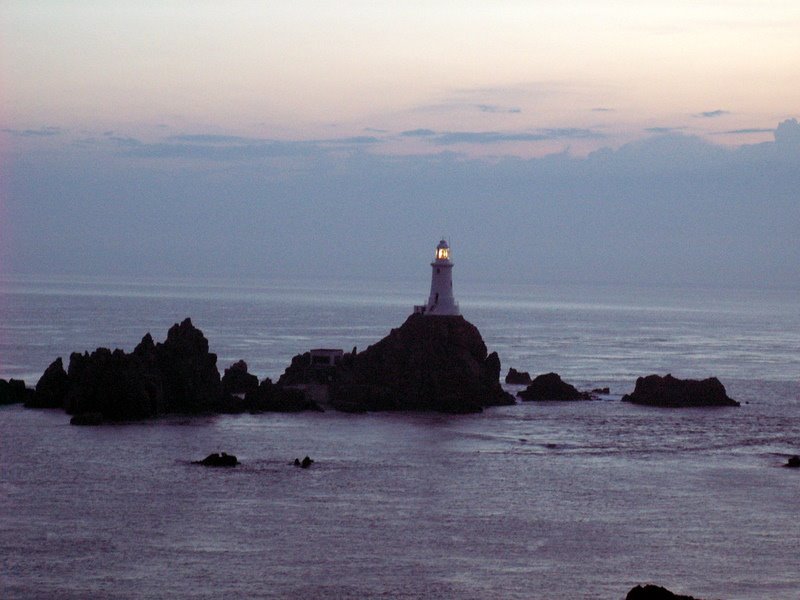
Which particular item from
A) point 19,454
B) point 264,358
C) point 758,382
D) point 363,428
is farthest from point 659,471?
point 264,358

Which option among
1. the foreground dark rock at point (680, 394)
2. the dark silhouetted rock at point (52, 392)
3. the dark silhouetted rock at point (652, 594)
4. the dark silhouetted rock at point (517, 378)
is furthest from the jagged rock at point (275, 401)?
the dark silhouetted rock at point (652, 594)

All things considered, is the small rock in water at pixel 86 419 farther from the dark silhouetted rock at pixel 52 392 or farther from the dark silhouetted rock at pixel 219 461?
the dark silhouetted rock at pixel 219 461

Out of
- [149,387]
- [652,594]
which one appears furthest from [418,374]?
[652,594]

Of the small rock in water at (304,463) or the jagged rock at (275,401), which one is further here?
the jagged rock at (275,401)

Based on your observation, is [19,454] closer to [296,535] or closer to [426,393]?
[296,535]

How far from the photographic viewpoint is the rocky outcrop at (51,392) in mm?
73812

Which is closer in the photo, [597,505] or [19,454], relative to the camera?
[597,505]

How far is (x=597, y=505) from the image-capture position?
5106 cm

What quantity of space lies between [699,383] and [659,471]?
26.7m

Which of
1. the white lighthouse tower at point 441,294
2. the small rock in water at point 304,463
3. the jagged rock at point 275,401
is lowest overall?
the small rock in water at point 304,463

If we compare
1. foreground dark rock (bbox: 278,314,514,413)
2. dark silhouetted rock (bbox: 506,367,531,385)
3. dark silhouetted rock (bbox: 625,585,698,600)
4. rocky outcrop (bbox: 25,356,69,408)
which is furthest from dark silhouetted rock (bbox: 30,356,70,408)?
dark silhouetted rock (bbox: 625,585,698,600)

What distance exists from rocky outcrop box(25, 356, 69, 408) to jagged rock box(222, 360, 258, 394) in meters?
11.0

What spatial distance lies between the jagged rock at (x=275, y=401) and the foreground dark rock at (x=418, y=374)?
86.1 inches

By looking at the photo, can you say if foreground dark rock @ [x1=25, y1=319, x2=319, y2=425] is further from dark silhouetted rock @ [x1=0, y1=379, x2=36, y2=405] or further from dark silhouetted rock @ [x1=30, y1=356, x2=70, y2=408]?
dark silhouetted rock @ [x1=0, y1=379, x2=36, y2=405]
